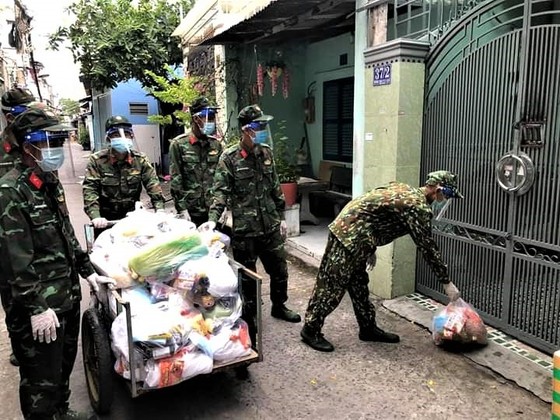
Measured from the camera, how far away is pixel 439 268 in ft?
11.3

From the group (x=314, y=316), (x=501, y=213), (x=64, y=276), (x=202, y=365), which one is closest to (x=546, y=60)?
(x=501, y=213)

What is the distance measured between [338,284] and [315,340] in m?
0.54

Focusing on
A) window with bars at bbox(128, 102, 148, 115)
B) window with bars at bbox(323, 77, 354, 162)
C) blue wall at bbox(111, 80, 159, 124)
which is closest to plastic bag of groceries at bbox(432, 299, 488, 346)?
window with bars at bbox(323, 77, 354, 162)

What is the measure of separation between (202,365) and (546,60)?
3206 millimetres

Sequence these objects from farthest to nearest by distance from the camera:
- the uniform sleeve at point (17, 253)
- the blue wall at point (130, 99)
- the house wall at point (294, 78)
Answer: the blue wall at point (130, 99), the house wall at point (294, 78), the uniform sleeve at point (17, 253)

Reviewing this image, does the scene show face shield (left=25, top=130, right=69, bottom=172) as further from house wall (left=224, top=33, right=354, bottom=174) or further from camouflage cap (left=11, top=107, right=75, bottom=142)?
house wall (left=224, top=33, right=354, bottom=174)

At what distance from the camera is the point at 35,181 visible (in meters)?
2.53

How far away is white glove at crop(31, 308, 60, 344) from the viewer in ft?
7.94

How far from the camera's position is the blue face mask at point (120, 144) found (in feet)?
13.9

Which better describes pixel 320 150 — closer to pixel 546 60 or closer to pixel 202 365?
pixel 546 60

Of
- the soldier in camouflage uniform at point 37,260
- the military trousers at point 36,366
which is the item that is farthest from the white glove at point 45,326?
the military trousers at point 36,366

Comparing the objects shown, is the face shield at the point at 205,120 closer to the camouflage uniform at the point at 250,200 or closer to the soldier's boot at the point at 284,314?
the camouflage uniform at the point at 250,200

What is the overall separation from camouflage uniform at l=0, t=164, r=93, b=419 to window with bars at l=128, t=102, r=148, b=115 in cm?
1675

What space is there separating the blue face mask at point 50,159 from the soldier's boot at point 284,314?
8.58ft
